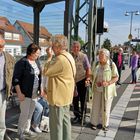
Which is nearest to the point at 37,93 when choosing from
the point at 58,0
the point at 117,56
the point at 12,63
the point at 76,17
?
the point at 12,63

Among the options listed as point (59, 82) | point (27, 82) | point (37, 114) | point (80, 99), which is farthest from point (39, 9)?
point (59, 82)

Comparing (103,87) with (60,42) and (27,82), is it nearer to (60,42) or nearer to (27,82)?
(27,82)

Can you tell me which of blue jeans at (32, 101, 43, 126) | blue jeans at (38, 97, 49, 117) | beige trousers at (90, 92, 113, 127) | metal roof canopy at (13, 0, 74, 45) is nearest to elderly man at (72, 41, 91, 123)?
beige trousers at (90, 92, 113, 127)

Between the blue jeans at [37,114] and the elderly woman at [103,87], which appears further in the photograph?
the elderly woman at [103,87]

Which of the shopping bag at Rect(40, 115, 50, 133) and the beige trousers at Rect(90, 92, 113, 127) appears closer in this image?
the shopping bag at Rect(40, 115, 50, 133)

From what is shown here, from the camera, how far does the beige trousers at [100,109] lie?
6.40 metres

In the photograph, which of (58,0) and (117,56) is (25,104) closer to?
(58,0)

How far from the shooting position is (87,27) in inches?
338

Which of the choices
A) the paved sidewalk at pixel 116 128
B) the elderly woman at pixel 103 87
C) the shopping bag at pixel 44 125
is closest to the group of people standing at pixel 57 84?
the elderly woman at pixel 103 87

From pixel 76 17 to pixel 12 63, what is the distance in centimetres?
438

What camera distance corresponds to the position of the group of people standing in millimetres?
4418

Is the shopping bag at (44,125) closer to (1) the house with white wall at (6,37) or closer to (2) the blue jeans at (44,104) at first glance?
(2) the blue jeans at (44,104)

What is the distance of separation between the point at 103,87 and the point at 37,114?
150cm

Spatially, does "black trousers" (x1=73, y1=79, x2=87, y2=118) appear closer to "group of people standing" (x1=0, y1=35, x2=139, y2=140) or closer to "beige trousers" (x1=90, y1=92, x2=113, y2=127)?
"group of people standing" (x1=0, y1=35, x2=139, y2=140)
